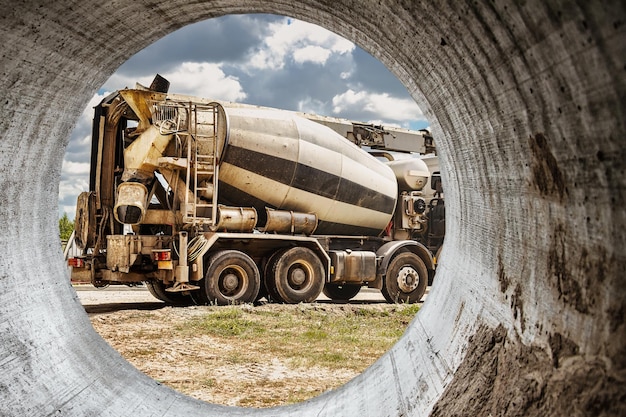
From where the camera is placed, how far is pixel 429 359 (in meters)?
2.37

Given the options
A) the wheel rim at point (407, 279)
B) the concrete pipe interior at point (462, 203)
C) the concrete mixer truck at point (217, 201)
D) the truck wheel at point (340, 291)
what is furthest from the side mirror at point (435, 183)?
the concrete pipe interior at point (462, 203)

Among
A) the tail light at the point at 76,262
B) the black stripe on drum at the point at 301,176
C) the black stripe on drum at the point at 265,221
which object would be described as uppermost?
the black stripe on drum at the point at 301,176

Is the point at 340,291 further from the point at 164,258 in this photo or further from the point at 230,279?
the point at 164,258

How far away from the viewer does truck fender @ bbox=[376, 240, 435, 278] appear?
12031 millimetres

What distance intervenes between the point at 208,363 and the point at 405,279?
271 inches

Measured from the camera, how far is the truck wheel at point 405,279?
12211mm

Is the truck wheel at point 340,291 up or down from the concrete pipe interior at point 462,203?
down

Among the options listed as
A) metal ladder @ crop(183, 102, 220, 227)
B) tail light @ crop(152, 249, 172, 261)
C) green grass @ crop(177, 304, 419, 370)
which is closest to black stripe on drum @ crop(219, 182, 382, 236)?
metal ladder @ crop(183, 102, 220, 227)

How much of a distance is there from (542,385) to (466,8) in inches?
38.6

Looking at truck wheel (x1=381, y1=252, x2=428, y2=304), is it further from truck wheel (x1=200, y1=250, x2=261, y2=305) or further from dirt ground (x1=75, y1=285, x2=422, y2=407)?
truck wheel (x1=200, y1=250, x2=261, y2=305)

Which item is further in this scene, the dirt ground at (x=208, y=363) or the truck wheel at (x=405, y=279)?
the truck wheel at (x=405, y=279)

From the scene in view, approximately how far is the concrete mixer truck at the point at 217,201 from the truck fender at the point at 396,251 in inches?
8.9

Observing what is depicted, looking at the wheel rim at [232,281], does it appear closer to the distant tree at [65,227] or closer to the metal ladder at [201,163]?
the metal ladder at [201,163]

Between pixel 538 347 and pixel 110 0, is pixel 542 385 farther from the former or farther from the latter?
pixel 110 0
